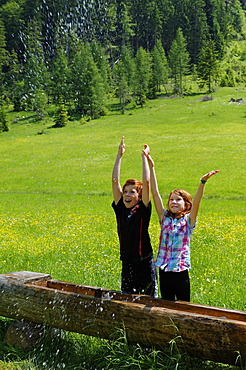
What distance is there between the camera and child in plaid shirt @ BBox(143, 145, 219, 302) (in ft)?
19.2

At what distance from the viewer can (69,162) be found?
178 ft

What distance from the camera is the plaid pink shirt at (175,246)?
230 inches

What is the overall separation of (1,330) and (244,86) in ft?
397

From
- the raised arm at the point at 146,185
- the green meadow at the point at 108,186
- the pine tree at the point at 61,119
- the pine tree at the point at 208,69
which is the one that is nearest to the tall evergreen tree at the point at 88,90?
the green meadow at the point at 108,186

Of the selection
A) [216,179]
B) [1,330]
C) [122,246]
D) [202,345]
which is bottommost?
[216,179]

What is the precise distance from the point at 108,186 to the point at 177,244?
109 feet

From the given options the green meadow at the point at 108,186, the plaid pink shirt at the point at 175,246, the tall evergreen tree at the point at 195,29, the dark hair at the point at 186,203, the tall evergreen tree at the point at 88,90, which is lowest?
the green meadow at the point at 108,186

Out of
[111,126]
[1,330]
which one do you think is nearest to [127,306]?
[1,330]

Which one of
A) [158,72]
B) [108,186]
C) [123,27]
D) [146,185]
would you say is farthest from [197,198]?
[123,27]

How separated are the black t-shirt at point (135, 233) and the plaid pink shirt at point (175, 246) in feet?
1.25

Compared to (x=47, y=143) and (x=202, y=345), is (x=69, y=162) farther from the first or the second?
(x=202, y=345)

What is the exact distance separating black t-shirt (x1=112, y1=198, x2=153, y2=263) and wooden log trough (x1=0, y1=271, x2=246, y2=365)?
643 millimetres

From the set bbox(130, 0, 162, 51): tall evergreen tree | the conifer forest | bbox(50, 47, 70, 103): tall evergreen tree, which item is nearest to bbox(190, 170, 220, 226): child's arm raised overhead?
the conifer forest

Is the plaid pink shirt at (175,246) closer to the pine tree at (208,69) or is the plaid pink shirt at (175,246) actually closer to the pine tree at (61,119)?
the pine tree at (61,119)
